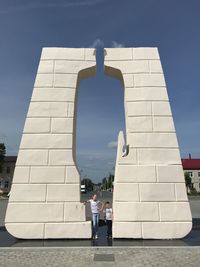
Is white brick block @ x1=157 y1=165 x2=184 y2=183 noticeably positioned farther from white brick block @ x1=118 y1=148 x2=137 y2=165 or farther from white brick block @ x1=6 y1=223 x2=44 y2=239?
white brick block @ x1=6 y1=223 x2=44 y2=239

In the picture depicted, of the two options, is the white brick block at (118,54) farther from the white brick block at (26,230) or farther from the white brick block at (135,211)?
the white brick block at (26,230)

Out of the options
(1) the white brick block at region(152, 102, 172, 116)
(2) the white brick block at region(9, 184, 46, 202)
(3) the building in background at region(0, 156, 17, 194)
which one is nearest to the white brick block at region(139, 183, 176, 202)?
(1) the white brick block at region(152, 102, 172, 116)

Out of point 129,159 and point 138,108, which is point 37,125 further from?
point 138,108

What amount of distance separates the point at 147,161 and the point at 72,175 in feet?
9.63

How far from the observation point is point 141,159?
1111 centimetres

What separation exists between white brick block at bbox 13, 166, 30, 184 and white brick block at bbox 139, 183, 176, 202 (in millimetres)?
4336

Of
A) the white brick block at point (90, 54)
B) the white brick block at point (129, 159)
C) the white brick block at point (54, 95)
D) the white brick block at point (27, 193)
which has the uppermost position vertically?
the white brick block at point (90, 54)

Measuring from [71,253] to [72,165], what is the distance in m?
3.57

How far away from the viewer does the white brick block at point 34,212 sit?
10.5m

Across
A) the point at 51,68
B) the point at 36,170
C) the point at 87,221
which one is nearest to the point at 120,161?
the point at 87,221

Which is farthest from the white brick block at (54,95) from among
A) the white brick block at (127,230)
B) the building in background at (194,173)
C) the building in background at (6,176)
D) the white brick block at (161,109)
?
the building in background at (194,173)

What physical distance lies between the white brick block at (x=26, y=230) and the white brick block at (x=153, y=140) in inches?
184

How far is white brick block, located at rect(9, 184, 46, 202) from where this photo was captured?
10688 mm

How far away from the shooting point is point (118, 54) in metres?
12.5
